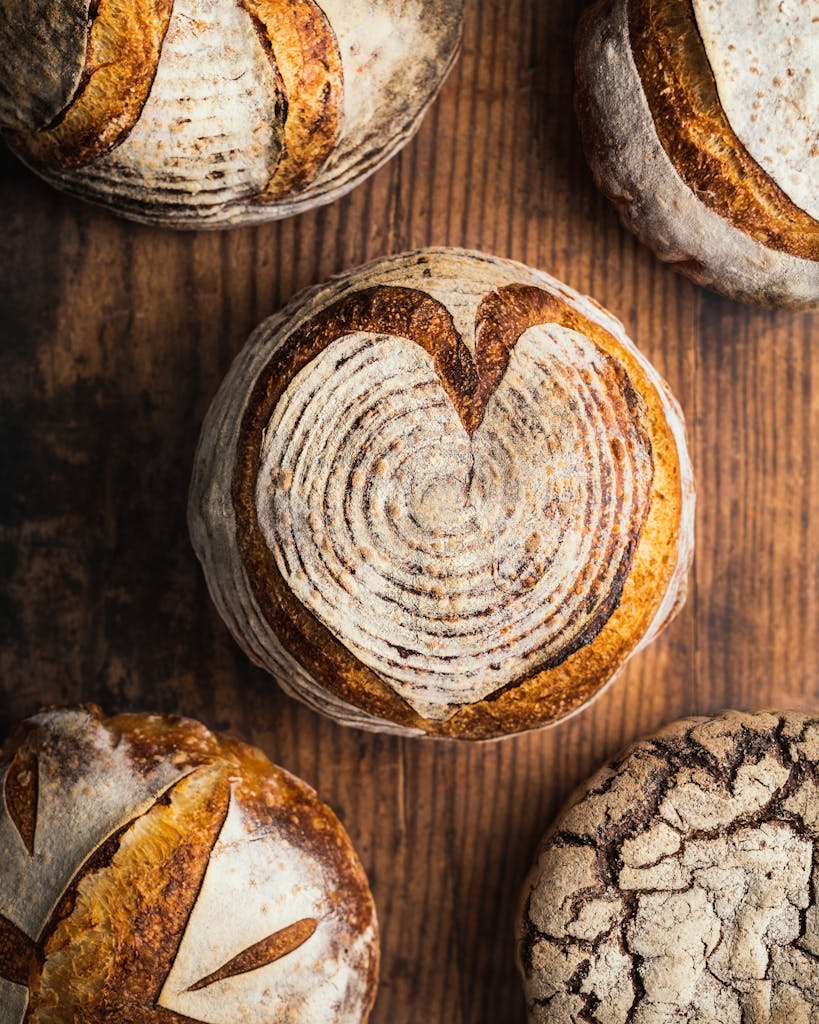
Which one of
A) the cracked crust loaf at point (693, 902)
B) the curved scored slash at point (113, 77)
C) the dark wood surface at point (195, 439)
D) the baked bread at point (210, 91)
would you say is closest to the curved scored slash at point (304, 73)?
the baked bread at point (210, 91)

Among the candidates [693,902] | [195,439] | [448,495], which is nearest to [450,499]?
[448,495]

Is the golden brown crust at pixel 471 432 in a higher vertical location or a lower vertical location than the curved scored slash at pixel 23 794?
higher

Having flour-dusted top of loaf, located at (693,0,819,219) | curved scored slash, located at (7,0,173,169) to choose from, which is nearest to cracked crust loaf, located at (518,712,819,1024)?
flour-dusted top of loaf, located at (693,0,819,219)

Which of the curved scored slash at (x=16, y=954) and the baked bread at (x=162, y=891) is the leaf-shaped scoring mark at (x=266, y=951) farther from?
the curved scored slash at (x=16, y=954)

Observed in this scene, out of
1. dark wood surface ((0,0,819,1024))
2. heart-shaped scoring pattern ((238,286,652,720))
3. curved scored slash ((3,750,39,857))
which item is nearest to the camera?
heart-shaped scoring pattern ((238,286,652,720))

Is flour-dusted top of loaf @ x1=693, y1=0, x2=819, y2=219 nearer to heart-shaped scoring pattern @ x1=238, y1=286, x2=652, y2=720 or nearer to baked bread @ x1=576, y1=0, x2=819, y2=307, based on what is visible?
baked bread @ x1=576, y1=0, x2=819, y2=307

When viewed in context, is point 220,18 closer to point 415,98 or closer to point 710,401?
point 415,98
